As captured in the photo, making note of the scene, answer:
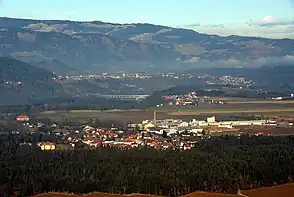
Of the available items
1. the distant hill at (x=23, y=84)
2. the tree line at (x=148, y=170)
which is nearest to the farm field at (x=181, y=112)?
the distant hill at (x=23, y=84)

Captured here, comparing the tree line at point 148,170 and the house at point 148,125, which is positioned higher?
the tree line at point 148,170

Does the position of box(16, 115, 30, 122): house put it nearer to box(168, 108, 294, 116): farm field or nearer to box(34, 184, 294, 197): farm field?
box(168, 108, 294, 116): farm field

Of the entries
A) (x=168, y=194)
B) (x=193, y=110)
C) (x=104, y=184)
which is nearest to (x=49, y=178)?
(x=104, y=184)

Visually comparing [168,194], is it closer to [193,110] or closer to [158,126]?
[158,126]

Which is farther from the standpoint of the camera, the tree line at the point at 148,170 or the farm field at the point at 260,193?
the tree line at the point at 148,170

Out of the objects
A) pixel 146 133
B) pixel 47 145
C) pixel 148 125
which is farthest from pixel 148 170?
pixel 148 125

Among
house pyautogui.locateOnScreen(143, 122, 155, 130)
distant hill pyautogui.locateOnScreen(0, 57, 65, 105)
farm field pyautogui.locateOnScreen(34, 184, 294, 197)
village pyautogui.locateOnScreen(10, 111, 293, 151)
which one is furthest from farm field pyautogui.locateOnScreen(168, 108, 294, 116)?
farm field pyautogui.locateOnScreen(34, 184, 294, 197)

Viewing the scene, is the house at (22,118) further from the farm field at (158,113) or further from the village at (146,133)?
the farm field at (158,113)
